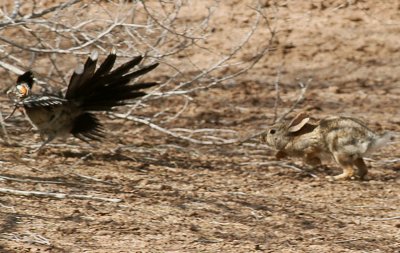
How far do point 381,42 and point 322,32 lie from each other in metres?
0.65

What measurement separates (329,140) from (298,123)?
389mm

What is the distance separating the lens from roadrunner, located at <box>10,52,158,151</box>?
7598mm

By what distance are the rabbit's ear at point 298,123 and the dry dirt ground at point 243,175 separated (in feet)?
1.18

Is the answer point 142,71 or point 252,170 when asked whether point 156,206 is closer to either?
point 142,71

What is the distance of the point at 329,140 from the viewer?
27.4 ft

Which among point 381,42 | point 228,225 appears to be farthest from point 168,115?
point 228,225

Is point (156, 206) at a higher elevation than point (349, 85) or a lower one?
lower

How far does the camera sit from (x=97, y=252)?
6.31m

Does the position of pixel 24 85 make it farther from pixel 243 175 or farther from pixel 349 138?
pixel 349 138

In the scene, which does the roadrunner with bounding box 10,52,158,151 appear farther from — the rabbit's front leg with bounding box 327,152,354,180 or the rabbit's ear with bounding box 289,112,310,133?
the rabbit's front leg with bounding box 327,152,354,180

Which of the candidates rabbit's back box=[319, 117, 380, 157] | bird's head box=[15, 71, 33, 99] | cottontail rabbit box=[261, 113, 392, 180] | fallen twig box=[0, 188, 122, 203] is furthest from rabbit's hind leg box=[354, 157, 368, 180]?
bird's head box=[15, 71, 33, 99]

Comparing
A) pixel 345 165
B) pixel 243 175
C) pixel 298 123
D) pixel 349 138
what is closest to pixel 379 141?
pixel 349 138

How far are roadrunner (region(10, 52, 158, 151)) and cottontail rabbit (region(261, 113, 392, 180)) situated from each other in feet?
4.65

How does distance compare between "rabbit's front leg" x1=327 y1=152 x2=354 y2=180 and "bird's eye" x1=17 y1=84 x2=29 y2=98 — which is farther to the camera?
"rabbit's front leg" x1=327 y1=152 x2=354 y2=180
